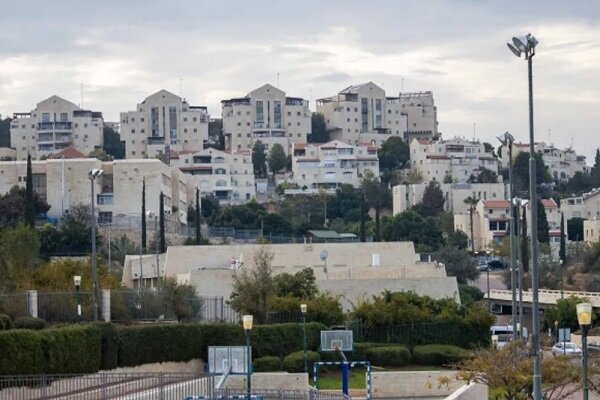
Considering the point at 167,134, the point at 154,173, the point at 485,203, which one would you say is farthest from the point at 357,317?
the point at 167,134

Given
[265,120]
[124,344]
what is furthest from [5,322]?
[265,120]

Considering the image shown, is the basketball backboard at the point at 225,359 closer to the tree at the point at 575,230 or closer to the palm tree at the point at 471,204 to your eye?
the palm tree at the point at 471,204

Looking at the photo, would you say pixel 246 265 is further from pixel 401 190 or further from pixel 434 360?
pixel 401 190

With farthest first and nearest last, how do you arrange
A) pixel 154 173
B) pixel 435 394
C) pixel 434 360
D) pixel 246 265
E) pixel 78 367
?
pixel 154 173 → pixel 246 265 → pixel 434 360 → pixel 435 394 → pixel 78 367

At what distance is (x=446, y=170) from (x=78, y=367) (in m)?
137

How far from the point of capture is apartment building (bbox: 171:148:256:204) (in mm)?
159125

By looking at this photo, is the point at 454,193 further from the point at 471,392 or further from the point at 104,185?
the point at 471,392

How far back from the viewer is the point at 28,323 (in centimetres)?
4109

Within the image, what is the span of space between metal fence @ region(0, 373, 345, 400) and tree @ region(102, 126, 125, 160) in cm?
15503

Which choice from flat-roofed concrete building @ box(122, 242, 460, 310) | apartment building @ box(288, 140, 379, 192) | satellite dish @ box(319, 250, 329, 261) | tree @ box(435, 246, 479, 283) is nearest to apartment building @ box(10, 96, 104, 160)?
apartment building @ box(288, 140, 379, 192)

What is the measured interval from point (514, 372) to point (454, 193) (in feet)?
410

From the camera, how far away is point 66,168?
112 m

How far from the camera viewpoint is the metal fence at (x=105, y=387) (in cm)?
3419

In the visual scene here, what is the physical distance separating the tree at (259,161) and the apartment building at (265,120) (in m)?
5.69
